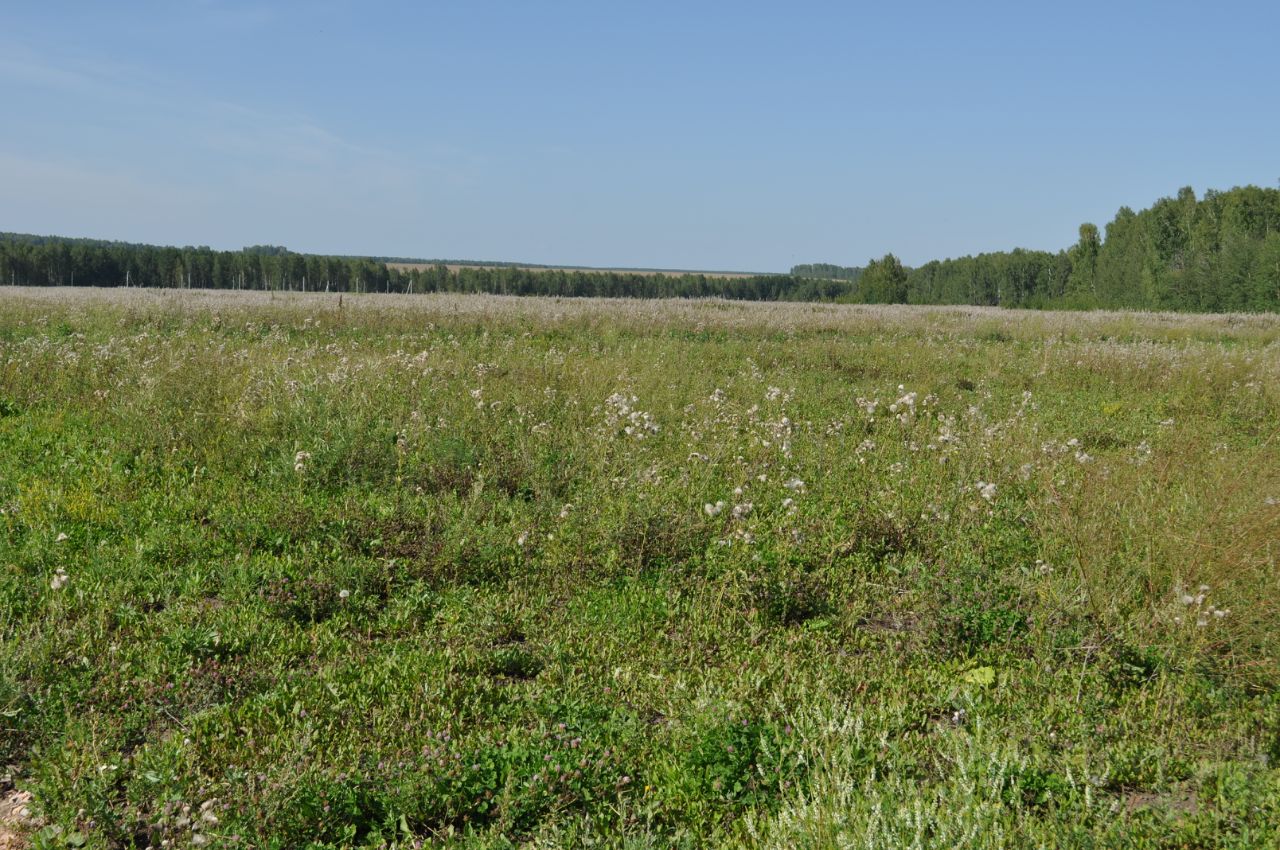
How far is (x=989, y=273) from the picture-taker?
88000 mm

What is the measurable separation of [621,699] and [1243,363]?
1326 centimetres

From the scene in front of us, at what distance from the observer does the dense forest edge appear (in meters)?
55.1

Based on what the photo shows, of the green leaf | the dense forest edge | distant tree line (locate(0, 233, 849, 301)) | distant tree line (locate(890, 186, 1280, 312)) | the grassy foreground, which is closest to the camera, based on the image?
the grassy foreground

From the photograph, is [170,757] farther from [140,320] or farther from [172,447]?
[140,320]

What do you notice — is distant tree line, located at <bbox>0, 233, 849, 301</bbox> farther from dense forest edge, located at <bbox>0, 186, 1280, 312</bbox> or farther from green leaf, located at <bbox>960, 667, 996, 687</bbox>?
green leaf, located at <bbox>960, 667, 996, 687</bbox>

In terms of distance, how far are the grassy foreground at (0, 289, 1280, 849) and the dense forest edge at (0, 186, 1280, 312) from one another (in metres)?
44.0

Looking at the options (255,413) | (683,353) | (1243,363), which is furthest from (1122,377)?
(255,413)

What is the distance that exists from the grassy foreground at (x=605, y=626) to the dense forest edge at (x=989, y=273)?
43983 mm

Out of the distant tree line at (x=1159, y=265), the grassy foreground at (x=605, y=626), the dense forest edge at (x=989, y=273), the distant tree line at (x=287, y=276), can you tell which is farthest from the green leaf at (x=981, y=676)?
the distant tree line at (x=287, y=276)

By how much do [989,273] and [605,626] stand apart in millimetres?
93301

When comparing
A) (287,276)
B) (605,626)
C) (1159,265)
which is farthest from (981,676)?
(287,276)

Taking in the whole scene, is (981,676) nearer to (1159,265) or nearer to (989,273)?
(1159,265)

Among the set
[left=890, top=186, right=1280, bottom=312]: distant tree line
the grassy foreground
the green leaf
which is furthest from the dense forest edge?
the green leaf

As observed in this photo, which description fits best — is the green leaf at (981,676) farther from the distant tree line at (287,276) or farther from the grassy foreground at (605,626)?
the distant tree line at (287,276)
